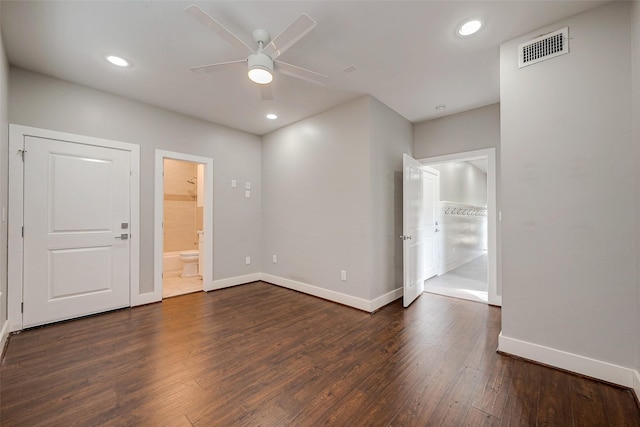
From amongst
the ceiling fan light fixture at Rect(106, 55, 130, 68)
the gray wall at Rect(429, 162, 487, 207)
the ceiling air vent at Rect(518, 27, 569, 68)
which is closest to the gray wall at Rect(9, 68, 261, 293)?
the ceiling fan light fixture at Rect(106, 55, 130, 68)

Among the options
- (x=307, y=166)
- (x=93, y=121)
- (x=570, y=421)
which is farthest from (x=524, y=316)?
(x=93, y=121)

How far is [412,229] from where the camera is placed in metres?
3.65

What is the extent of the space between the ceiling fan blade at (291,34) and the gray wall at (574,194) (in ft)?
6.03

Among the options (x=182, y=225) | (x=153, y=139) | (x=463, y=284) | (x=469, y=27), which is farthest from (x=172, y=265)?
(x=469, y=27)

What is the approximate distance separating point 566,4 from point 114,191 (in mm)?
4801

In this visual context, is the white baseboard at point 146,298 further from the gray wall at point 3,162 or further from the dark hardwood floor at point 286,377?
the gray wall at point 3,162

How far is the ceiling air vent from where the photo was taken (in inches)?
80.9

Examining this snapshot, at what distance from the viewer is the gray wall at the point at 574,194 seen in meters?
1.86

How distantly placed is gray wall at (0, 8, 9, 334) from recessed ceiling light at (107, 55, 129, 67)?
0.74 m

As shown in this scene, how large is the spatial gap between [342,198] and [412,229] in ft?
3.55

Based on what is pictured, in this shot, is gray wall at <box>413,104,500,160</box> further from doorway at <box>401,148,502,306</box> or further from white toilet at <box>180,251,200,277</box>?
white toilet at <box>180,251,200,277</box>

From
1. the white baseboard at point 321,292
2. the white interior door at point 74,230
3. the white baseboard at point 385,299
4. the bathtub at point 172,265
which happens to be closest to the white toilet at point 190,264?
the bathtub at point 172,265

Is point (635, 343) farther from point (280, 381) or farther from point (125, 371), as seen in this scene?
point (125, 371)

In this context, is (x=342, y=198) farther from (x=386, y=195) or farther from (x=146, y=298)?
(x=146, y=298)
